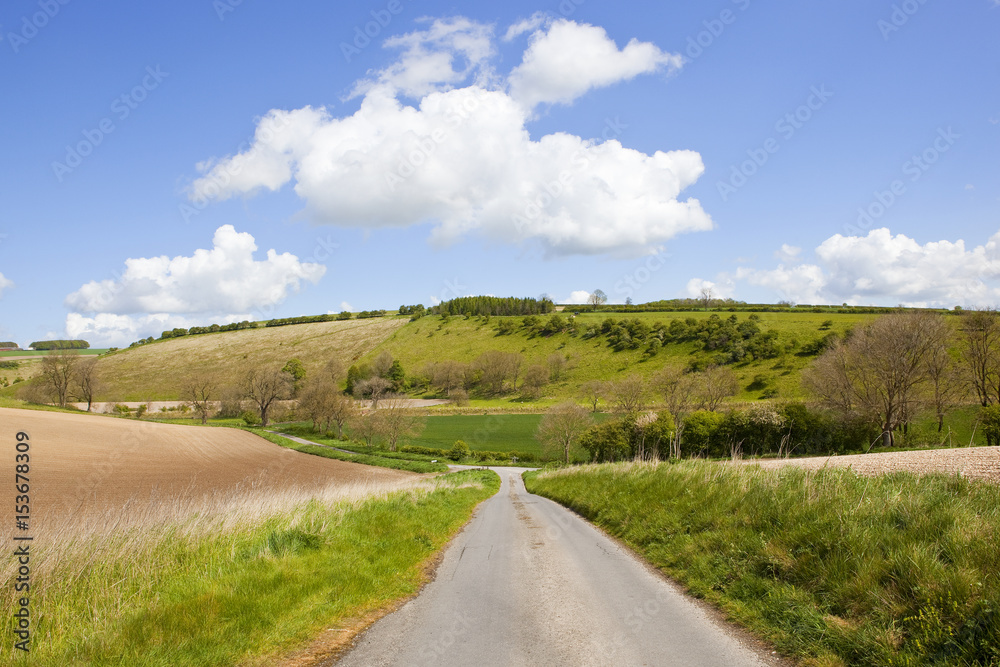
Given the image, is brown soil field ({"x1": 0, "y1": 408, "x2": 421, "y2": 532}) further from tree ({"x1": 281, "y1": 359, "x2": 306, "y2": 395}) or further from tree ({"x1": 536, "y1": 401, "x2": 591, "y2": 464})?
tree ({"x1": 281, "y1": 359, "x2": 306, "y2": 395})

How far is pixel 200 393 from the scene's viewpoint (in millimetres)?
115250

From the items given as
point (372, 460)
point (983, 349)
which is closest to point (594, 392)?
point (372, 460)

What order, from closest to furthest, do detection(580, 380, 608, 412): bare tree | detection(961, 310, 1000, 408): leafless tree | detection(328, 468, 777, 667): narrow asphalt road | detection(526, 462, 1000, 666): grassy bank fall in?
detection(526, 462, 1000, 666): grassy bank, detection(328, 468, 777, 667): narrow asphalt road, detection(961, 310, 1000, 408): leafless tree, detection(580, 380, 608, 412): bare tree

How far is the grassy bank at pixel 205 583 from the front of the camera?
19.2 feet

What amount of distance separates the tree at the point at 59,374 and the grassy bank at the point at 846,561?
371ft

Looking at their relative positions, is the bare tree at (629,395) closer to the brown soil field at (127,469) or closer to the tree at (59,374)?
the brown soil field at (127,469)

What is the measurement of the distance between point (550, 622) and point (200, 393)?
425 ft

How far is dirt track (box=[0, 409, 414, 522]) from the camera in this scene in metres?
21.0

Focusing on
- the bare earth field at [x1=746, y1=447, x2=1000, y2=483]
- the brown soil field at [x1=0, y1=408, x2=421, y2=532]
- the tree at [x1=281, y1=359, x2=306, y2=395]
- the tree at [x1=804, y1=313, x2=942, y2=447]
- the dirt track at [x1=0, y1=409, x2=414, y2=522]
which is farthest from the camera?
the tree at [x1=281, y1=359, x2=306, y2=395]

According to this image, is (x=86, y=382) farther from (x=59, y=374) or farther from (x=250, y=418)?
(x=250, y=418)

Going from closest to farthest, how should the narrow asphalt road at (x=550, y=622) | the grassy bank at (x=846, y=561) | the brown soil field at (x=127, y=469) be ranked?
the grassy bank at (x=846, y=561), the narrow asphalt road at (x=550, y=622), the brown soil field at (x=127, y=469)

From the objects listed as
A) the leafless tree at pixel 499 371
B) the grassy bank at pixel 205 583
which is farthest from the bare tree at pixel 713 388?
the grassy bank at pixel 205 583

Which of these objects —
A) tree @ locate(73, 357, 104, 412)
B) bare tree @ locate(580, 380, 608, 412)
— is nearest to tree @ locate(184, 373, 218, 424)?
tree @ locate(73, 357, 104, 412)

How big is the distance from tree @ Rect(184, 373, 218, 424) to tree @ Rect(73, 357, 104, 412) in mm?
16295
